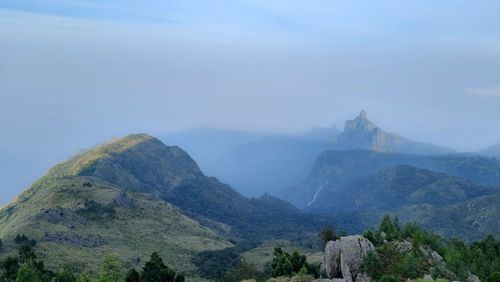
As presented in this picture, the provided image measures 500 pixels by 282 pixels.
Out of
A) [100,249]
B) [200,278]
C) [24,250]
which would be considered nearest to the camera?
[24,250]

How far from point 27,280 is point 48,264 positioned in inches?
2297

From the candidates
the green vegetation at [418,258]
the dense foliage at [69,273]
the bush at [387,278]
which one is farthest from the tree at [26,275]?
the bush at [387,278]

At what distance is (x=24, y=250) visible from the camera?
131 meters

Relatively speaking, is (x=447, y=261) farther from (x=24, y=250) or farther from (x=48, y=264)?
(x=48, y=264)

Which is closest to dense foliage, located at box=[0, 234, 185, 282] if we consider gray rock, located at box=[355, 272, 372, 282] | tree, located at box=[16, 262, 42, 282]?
tree, located at box=[16, 262, 42, 282]

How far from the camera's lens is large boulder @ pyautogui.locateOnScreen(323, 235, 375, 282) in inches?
3777

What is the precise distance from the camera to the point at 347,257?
9744 cm

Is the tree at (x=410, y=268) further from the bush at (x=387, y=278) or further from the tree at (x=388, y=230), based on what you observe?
the tree at (x=388, y=230)

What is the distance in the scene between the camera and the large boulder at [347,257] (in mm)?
95938

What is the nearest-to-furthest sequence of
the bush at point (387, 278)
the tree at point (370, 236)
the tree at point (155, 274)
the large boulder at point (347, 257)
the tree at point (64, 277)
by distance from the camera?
the bush at point (387, 278)
the large boulder at point (347, 257)
the tree at point (370, 236)
the tree at point (64, 277)
the tree at point (155, 274)

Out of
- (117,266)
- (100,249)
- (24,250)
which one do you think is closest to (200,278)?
(100,249)

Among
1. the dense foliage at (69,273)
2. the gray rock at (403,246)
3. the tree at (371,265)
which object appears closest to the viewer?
the tree at (371,265)

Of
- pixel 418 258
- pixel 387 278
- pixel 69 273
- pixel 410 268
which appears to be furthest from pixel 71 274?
pixel 418 258

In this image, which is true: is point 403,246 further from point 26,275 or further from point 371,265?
point 26,275
